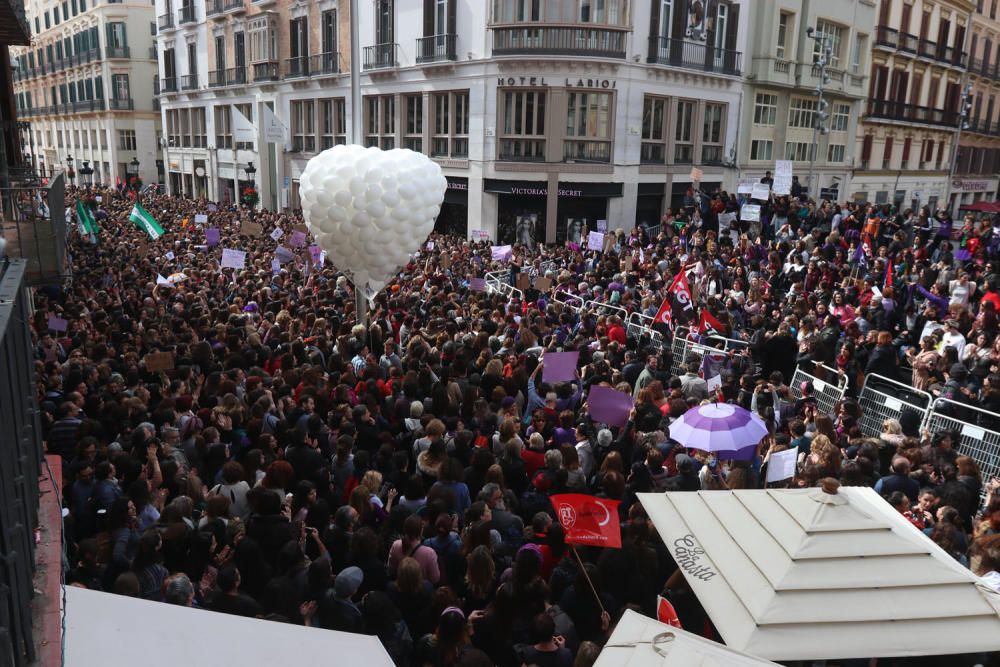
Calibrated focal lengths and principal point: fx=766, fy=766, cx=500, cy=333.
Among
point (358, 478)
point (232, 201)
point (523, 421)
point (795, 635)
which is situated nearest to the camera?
point (795, 635)

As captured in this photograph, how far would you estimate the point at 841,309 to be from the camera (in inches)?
492

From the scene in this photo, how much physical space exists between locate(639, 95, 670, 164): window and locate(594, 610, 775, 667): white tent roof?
26.1 m

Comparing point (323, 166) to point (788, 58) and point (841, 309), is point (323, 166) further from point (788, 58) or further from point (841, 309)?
point (788, 58)

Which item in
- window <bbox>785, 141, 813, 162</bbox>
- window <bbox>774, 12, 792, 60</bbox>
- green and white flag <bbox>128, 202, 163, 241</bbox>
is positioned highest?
window <bbox>774, 12, 792, 60</bbox>

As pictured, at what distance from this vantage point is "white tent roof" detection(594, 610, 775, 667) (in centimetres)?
340

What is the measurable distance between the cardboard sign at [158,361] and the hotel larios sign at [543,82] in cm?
1987

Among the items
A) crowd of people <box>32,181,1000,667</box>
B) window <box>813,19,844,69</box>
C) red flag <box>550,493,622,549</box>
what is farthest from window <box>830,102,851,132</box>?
red flag <box>550,493,622,549</box>

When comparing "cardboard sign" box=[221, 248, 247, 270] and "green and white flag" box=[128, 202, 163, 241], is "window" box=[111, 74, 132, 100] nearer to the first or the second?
"green and white flag" box=[128, 202, 163, 241]

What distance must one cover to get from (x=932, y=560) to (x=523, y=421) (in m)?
4.89

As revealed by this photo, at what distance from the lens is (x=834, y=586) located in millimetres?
4293

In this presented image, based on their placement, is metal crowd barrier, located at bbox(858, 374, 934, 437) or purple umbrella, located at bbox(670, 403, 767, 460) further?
metal crowd barrier, located at bbox(858, 374, 934, 437)

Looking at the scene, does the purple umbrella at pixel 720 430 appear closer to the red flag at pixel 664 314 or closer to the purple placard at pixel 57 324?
the red flag at pixel 664 314

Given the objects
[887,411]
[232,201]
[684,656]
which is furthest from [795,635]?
[232,201]

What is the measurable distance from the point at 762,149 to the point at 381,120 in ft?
54.0
